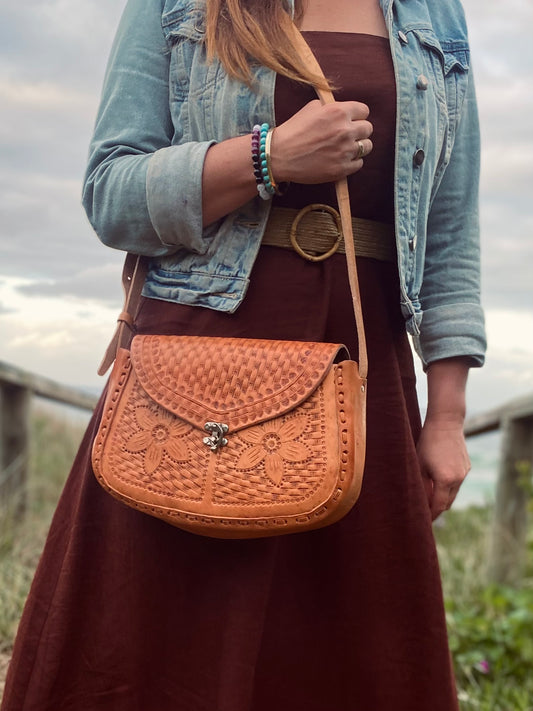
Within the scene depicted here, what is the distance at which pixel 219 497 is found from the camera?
1.35 m

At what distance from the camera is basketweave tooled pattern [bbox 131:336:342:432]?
1.38 meters

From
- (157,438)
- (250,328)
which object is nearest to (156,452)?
(157,438)

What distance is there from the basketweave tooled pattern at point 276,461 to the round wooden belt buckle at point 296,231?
0.25m

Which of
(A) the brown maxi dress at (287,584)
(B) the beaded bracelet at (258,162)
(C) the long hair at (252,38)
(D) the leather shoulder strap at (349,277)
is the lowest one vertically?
(A) the brown maxi dress at (287,584)

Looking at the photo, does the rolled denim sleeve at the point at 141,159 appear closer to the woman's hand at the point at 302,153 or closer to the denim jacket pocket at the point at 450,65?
the woman's hand at the point at 302,153

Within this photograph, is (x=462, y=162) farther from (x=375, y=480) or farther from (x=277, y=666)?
(x=277, y=666)

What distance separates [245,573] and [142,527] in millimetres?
197

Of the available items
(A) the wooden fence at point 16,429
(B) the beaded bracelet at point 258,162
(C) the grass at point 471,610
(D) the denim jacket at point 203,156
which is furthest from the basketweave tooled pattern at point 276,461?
(A) the wooden fence at point 16,429

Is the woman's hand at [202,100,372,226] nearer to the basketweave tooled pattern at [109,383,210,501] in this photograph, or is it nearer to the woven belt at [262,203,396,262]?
the woven belt at [262,203,396,262]

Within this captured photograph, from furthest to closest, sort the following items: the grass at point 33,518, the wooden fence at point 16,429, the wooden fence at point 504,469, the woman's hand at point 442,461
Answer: the wooden fence at point 16,429 < the wooden fence at point 504,469 < the grass at point 33,518 < the woman's hand at point 442,461

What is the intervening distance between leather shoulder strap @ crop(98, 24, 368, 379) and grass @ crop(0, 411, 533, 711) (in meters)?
1.55

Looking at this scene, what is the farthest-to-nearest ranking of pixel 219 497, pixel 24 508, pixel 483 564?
1. pixel 24 508
2. pixel 483 564
3. pixel 219 497

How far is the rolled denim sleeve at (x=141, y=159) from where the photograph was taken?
1.49m

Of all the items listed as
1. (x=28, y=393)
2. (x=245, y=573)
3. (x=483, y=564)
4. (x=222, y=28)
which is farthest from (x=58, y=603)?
(x=28, y=393)
